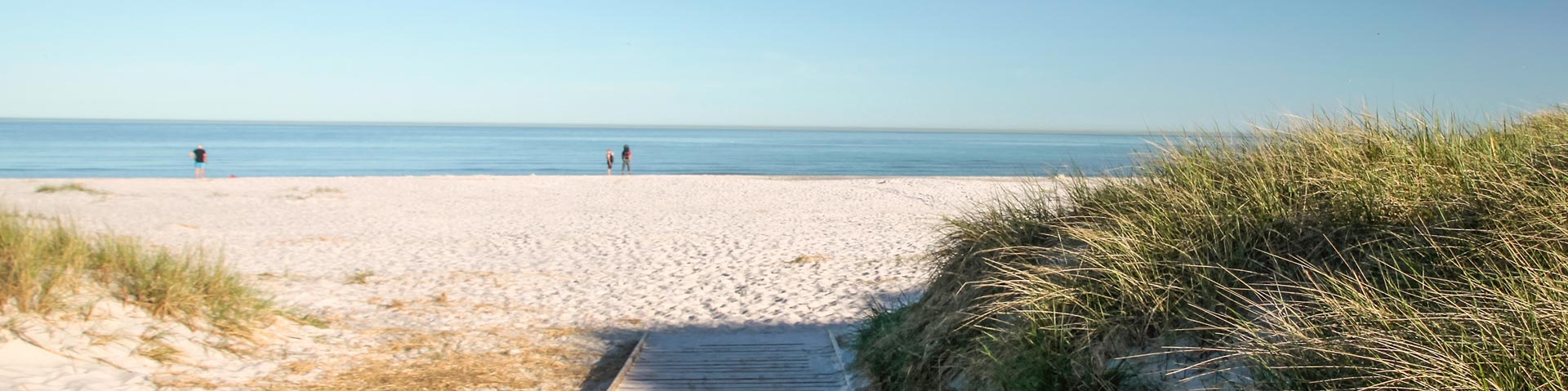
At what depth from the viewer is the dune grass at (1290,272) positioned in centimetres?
285

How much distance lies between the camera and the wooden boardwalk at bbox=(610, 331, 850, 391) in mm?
6426

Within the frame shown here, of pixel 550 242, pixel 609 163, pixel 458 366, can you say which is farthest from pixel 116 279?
pixel 609 163

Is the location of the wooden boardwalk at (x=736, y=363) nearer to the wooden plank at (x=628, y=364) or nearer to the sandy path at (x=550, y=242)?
the wooden plank at (x=628, y=364)

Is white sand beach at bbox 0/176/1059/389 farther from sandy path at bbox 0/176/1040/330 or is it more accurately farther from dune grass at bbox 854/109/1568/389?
dune grass at bbox 854/109/1568/389

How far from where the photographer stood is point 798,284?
425 inches

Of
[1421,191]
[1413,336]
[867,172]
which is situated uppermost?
[1421,191]

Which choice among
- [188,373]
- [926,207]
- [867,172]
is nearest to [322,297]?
[188,373]

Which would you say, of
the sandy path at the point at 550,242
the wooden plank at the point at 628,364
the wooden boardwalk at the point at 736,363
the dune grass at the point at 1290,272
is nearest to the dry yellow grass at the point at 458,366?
the wooden plank at the point at 628,364

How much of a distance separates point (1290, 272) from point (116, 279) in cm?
777

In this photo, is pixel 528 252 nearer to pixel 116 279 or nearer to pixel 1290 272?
pixel 116 279

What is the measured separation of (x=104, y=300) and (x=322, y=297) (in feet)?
9.73

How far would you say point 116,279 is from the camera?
7.32 m

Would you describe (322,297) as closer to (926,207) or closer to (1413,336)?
(1413,336)

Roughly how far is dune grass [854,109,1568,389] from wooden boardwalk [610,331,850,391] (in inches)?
45.4
